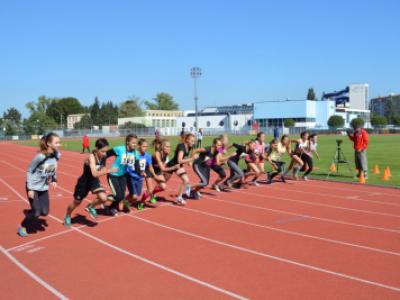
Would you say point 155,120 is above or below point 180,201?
above

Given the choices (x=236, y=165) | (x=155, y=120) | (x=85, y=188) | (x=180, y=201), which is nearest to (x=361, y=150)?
(x=236, y=165)

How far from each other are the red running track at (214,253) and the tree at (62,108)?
→ 118 meters

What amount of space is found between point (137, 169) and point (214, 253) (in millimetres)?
3124

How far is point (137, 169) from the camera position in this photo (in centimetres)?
854

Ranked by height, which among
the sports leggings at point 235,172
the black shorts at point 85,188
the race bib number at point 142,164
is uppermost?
the race bib number at point 142,164

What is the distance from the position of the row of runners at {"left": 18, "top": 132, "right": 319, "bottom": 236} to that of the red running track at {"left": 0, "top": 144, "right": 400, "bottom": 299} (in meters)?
0.41

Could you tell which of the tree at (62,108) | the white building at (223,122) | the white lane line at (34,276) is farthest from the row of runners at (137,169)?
the tree at (62,108)

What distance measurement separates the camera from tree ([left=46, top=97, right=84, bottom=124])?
126 meters

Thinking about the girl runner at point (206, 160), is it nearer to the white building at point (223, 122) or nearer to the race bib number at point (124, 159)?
the race bib number at point (124, 159)

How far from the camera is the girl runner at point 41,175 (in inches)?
268

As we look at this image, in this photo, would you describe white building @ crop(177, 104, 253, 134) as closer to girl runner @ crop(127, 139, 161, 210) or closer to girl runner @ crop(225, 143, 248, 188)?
girl runner @ crop(225, 143, 248, 188)

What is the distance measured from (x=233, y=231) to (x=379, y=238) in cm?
227

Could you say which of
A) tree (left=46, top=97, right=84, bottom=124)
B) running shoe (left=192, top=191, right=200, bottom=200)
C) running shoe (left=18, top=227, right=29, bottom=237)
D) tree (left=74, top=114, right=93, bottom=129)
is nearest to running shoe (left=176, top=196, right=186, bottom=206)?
running shoe (left=192, top=191, right=200, bottom=200)

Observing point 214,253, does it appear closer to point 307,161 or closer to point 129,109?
point 307,161
